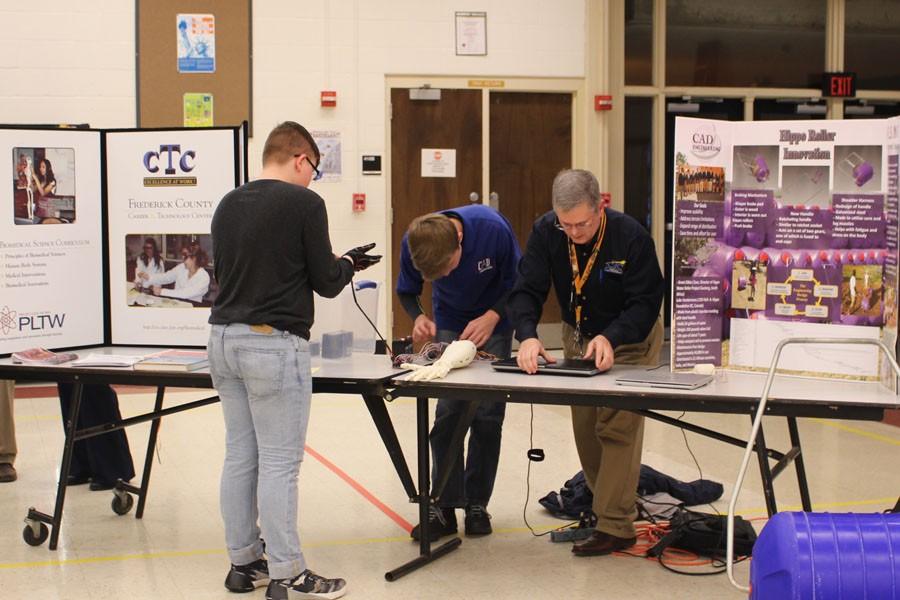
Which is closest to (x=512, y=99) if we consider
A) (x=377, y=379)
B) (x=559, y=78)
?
(x=559, y=78)

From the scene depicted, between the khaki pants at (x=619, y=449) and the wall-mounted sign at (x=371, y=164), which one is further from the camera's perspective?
the wall-mounted sign at (x=371, y=164)

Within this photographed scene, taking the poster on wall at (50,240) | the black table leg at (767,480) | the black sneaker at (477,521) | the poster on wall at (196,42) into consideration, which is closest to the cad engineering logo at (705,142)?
the black table leg at (767,480)

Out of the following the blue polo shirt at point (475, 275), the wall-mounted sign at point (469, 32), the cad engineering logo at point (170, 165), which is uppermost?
the wall-mounted sign at point (469, 32)

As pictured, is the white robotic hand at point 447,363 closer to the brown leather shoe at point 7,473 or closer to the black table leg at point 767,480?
the black table leg at point 767,480

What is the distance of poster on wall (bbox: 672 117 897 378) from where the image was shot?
10.5ft

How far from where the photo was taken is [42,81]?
7457 mm

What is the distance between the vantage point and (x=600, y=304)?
146 inches

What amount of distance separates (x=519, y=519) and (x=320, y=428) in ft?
6.69

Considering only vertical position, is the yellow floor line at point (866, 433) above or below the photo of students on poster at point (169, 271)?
below

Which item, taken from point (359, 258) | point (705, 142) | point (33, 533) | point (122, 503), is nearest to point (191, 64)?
point (122, 503)

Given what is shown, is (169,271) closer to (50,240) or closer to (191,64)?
(50,240)

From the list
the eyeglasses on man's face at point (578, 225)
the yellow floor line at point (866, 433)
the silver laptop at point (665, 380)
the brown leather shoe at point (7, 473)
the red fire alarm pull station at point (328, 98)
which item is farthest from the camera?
the red fire alarm pull station at point (328, 98)

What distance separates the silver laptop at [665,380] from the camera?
313 centimetres

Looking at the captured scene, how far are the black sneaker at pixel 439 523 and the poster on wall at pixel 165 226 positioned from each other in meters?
1.09
